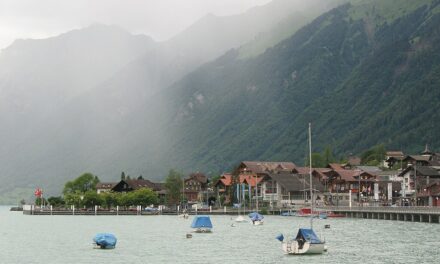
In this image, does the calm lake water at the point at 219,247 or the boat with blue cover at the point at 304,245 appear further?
the boat with blue cover at the point at 304,245

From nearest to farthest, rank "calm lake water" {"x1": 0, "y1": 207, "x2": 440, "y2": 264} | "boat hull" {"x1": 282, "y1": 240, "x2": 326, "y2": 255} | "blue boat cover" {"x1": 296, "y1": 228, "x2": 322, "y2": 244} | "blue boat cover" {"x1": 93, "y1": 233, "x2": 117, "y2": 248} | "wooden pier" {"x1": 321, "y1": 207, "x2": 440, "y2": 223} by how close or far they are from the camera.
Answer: "calm lake water" {"x1": 0, "y1": 207, "x2": 440, "y2": 264} → "boat hull" {"x1": 282, "y1": 240, "x2": 326, "y2": 255} → "blue boat cover" {"x1": 296, "y1": 228, "x2": 322, "y2": 244} → "blue boat cover" {"x1": 93, "y1": 233, "x2": 117, "y2": 248} → "wooden pier" {"x1": 321, "y1": 207, "x2": 440, "y2": 223}

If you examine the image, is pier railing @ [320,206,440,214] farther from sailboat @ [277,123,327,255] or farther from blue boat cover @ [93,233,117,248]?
blue boat cover @ [93,233,117,248]

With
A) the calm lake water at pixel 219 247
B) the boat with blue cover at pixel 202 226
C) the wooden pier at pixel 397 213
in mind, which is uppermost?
the wooden pier at pixel 397 213

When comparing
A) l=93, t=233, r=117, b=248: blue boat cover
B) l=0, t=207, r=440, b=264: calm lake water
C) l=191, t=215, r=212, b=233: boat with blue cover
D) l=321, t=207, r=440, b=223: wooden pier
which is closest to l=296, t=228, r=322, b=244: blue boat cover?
l=0, t=207, r=440, b=264: calm lake water

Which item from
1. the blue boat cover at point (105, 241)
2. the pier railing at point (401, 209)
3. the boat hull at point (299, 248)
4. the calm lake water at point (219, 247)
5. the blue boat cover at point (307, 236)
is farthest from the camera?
the pier railing at point (401, 209)

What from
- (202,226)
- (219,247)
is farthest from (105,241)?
(202,226)

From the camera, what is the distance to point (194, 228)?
130875 millimetres

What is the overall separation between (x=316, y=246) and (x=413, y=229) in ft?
165

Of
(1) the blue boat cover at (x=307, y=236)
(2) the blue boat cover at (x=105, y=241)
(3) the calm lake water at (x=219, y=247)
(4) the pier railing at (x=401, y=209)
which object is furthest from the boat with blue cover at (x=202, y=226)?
(4) the pier railing at (x=401, y=209)

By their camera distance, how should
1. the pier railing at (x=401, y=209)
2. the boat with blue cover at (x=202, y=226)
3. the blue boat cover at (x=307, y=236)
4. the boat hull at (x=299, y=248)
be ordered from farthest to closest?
the pier railing at (x=401, y=209), the boat with blue cover at (x=202, y=226), the blue boat cover at (x=307, y=236), the boat hull at (x=299, y=248)

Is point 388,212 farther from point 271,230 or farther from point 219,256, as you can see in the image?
point 219,256

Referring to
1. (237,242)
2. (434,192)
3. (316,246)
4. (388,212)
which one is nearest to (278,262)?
(316,246)

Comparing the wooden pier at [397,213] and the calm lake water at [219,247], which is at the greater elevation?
the wooden pier at [397,213]

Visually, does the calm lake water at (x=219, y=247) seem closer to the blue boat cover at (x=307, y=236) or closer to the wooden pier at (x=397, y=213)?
the blue boat cover at (x=307, y=236)
